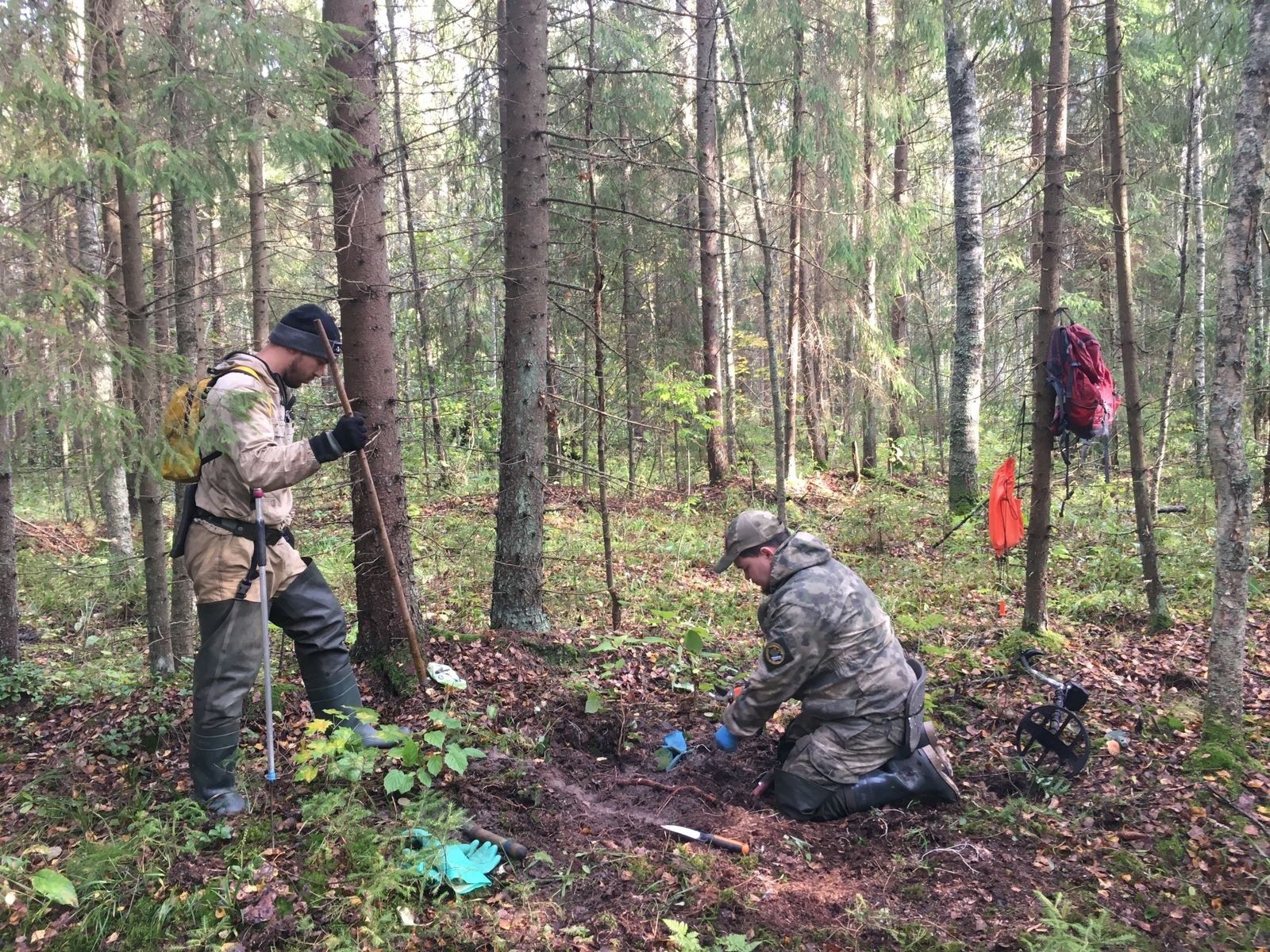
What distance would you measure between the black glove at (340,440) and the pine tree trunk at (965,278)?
9.90 meters

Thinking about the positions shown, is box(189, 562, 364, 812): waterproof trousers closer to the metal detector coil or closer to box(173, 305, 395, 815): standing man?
box(173, 305, 395, 815): standing man

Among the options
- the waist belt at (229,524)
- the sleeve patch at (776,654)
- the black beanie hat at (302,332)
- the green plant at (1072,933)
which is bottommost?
the green plant at (1072,933)

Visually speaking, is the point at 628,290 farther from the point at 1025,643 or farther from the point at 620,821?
the point at 620,821

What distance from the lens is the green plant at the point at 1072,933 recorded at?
2.88 meters

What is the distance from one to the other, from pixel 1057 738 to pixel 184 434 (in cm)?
505

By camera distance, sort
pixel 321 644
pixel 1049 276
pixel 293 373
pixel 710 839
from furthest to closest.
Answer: pixel 1049 276 < pixel 321 644 < pixel 293 373 < pixel 710 839

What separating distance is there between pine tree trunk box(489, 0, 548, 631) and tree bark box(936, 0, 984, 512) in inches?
298

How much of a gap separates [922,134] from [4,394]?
63.6 feet

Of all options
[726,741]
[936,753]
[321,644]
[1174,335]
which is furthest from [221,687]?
[1174,335]

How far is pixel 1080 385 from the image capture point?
5535mm

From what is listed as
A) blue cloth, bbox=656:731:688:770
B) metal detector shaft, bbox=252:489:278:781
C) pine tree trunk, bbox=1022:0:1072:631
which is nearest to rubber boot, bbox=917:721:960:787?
blue cloth, bbox=656:731:688:770

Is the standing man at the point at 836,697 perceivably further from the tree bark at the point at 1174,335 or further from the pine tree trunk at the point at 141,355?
the tree bark at the point at 1174,335

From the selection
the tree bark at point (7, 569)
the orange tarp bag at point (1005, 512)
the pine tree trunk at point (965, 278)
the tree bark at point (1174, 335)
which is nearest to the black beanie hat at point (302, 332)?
the tree bark at point (7, 569)

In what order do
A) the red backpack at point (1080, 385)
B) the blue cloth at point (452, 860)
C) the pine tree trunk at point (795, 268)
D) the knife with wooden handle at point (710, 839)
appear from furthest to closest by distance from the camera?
the pine tree trunk at point (795, 268), the red backpack at point (1080, 385), the knife with wooden handle at point (710, 839), the blue cloth at point (452, 860)
